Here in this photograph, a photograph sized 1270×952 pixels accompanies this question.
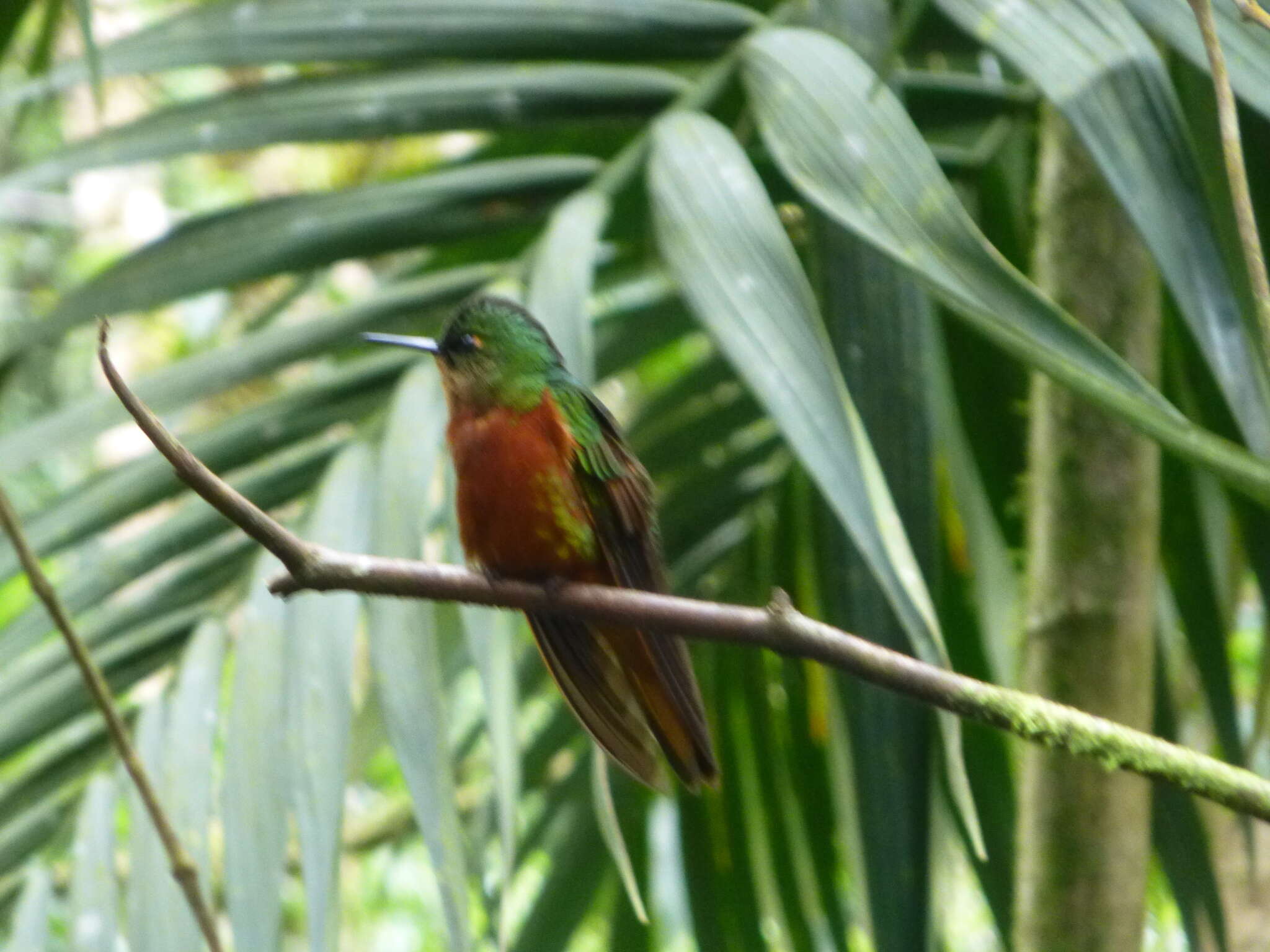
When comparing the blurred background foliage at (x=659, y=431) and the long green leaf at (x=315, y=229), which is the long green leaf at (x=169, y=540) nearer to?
the blurred background foliage at (x=659, y=431)

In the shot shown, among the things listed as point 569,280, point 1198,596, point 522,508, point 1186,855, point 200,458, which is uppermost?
point 569,280

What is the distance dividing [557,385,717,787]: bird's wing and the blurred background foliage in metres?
0.12

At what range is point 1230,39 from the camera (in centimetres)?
143

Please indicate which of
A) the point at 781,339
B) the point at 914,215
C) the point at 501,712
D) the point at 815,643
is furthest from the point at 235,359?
the point at 815,643

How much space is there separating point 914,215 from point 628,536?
0.72 m

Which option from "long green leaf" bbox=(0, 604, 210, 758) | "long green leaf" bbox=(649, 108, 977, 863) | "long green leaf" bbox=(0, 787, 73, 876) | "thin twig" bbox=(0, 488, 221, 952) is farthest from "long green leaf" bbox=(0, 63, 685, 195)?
"long green leaf" bbox=(0, 787, 73, 876)

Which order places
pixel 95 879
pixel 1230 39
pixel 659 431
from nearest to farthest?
pixel 1230 39
pixel 95 879
pixel 659 431

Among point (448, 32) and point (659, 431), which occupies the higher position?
point (448, 32)

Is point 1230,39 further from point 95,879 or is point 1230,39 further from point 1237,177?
point 95,879

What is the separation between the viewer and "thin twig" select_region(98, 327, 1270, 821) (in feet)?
3.48

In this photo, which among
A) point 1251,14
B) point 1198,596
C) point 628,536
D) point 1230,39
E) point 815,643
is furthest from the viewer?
point 1198,596

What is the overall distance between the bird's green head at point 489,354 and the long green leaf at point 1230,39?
Result: 0.79 metres

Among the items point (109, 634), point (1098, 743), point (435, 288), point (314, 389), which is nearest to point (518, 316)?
point (435, 288)

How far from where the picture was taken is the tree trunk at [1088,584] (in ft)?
5.94
